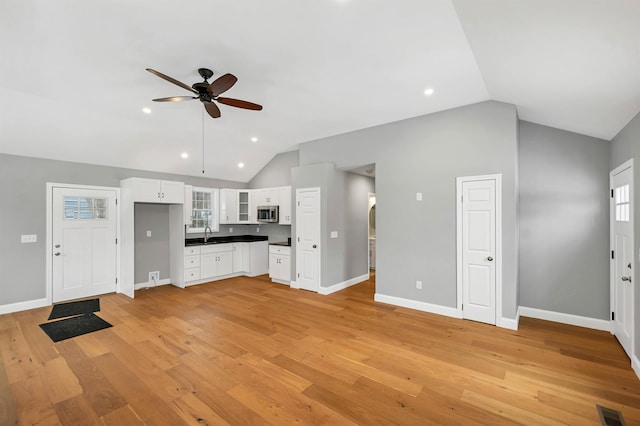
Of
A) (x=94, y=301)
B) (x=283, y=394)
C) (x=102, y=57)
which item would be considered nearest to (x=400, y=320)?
(x=283, y=394)

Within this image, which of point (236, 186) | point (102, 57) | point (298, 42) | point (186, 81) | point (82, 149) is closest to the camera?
point (298, 42)

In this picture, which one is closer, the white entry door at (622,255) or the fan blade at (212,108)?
the white entry door at (622,255)

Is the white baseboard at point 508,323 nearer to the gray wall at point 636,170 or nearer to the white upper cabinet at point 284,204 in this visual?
the gray wall at point 636,170

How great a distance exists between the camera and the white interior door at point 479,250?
3.86 metres

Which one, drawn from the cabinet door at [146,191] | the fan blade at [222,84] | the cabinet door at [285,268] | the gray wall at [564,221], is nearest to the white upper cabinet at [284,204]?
the cabinet door at [285,268]

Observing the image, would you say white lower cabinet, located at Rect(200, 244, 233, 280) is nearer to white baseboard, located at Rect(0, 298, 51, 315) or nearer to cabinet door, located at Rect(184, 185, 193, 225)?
cabinet door, located at Rect(184, 185, 193, 225)

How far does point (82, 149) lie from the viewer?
16.2ft

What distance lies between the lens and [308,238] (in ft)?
18.6

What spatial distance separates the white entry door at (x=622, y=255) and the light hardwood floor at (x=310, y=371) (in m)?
0.29

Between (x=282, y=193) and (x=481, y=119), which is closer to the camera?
(x=481, y=119)

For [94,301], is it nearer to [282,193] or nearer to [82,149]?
[82,149]

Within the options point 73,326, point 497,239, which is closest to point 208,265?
point 73,326

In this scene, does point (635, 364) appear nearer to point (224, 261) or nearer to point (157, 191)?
point (224, 261)

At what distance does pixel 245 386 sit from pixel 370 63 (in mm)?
3440
